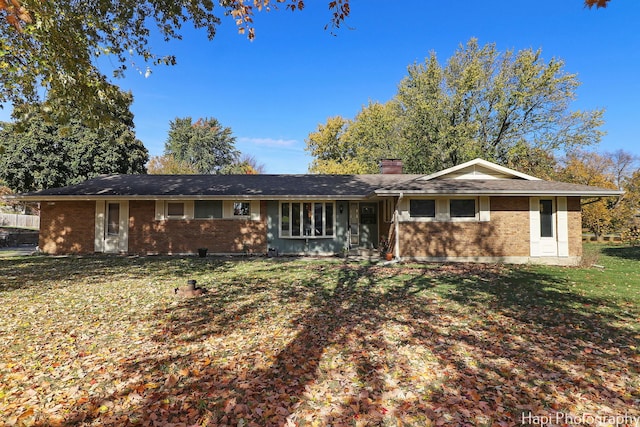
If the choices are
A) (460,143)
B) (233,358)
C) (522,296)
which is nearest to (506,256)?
(522,296)

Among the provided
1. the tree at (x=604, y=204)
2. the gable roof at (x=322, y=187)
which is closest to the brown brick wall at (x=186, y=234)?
the gable roof at (x=322, y=187)

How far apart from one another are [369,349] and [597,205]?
24537 mm

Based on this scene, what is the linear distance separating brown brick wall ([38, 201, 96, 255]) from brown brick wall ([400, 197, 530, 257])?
13139 millimetres

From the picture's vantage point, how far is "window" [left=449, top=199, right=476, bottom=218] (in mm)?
12250

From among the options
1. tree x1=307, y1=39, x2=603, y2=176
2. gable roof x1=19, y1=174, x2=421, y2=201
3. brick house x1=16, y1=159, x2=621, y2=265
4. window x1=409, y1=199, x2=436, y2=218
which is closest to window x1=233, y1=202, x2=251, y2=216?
brick house x1=16, y1=159, x2=621, y2=265

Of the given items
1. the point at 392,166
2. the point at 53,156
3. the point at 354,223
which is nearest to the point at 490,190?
the point at 354,223

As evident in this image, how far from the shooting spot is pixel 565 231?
12.0 meters

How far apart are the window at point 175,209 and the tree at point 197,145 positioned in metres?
35.0

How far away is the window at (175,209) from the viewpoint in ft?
45.7

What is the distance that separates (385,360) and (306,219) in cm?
1044

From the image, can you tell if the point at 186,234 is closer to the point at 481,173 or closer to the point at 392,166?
the point at 392,166

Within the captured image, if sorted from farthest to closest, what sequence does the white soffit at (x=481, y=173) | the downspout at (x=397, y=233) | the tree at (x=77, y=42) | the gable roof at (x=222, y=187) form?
the gable roof at (x=222, y=187) → the white soffit at (x=481, y=173) → the downspout at (x=397, y=233) → the tree at (x=77, y=42)

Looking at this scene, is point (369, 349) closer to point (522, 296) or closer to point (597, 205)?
point (522, 296)

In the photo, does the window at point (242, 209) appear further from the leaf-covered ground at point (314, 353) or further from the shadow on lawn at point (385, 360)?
the shadow on lawn at point (385, 360)
